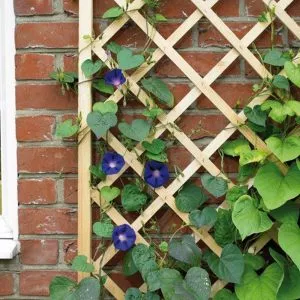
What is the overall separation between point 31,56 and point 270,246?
86 centimetres

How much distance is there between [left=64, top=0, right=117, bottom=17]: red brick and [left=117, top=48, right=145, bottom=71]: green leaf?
0.52ft

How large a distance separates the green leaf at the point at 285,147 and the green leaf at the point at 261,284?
0.99 feet

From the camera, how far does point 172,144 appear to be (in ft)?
4.95

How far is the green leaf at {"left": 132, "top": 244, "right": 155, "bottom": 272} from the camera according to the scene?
1435 mm

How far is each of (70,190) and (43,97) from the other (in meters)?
0.27

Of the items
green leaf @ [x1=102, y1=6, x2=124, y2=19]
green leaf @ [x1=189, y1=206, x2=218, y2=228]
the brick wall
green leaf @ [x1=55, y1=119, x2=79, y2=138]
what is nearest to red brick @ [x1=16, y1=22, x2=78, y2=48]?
the brick wall

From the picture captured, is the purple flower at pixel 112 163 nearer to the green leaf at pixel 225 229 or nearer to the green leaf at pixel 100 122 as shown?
the green leaf at pixel 100 122

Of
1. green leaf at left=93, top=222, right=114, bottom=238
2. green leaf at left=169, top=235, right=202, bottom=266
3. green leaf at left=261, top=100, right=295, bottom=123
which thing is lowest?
green leaf at left=169, top=235, right=202, bottom=266

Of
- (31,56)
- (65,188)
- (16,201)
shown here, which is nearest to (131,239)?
(65,188)

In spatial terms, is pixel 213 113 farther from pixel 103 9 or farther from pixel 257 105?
pixel 103 9

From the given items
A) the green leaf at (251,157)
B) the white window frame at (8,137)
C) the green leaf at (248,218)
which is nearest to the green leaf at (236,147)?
the green leaf at (251,157)

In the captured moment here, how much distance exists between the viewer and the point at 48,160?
1518 millimetres

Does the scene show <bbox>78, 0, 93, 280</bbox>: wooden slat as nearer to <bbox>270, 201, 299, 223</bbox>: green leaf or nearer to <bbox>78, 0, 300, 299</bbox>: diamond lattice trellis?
<bbox>78, 0, 300, 299</bbox>: diamond lattice trellis

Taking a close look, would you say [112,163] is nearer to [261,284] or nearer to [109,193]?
[109,193]
